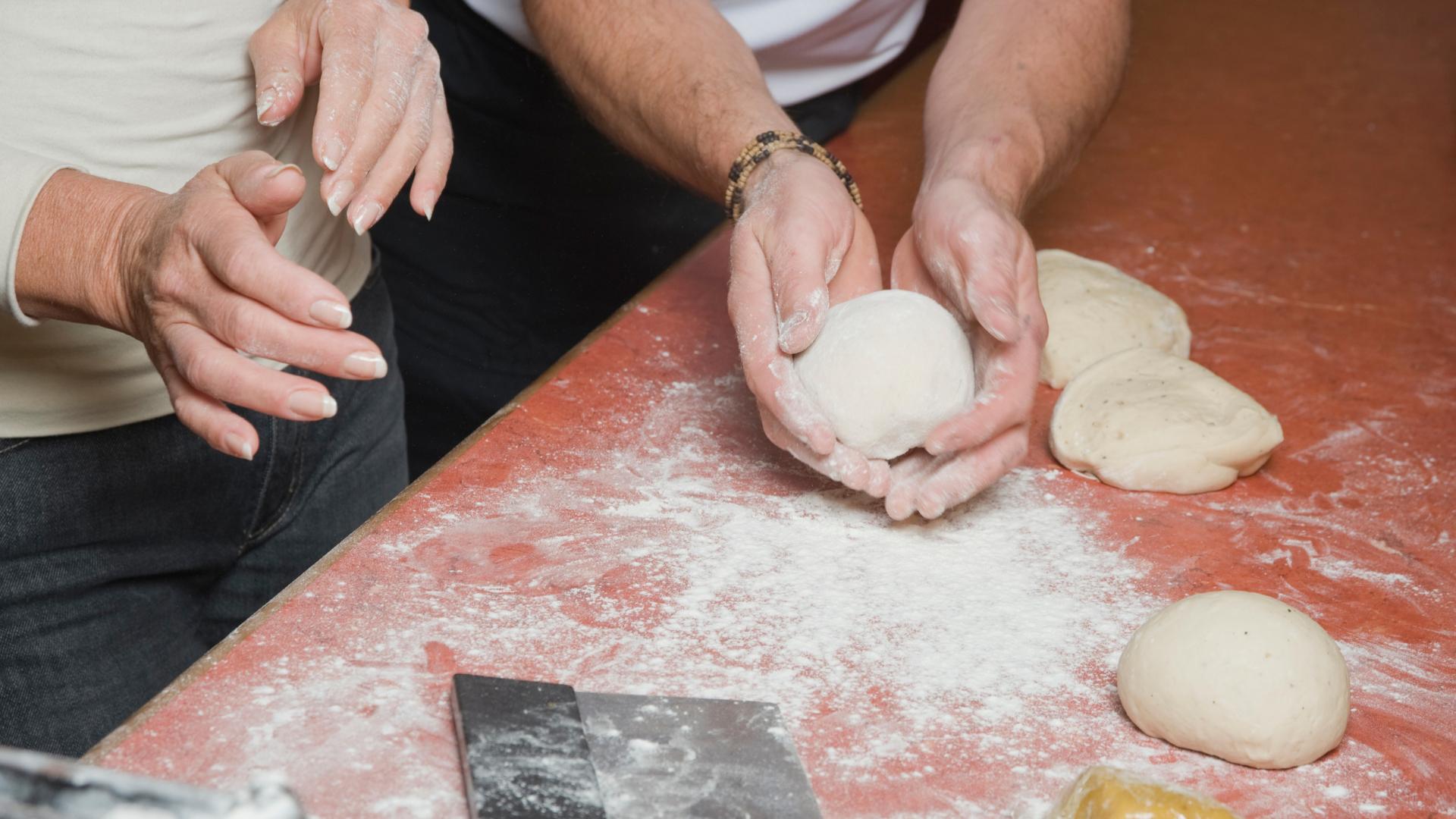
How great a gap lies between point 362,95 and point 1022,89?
104cm

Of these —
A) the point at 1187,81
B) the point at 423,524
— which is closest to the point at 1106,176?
the point at 1187,81

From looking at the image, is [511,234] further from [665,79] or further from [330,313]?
[330,313]

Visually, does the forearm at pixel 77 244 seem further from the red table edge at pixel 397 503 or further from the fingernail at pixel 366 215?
the red table edge at pixel 397 503

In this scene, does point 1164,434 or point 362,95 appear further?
point 1164,434

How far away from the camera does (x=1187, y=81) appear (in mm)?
3184

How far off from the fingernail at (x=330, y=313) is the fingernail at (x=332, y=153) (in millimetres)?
291

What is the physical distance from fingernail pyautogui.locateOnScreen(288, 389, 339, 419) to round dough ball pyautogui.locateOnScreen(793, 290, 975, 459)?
2.05ft

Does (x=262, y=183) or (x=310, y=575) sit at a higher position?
(x=262, y=183)

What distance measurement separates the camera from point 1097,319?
6.16 feet

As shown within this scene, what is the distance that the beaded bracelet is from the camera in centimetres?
176

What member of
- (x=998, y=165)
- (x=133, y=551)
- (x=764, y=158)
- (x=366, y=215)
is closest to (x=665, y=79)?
(x=764, y=158)

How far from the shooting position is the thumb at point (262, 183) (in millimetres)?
1136

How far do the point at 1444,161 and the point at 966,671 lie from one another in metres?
2.12

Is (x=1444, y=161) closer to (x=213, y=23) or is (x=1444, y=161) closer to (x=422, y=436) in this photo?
(x=422, y=436)
